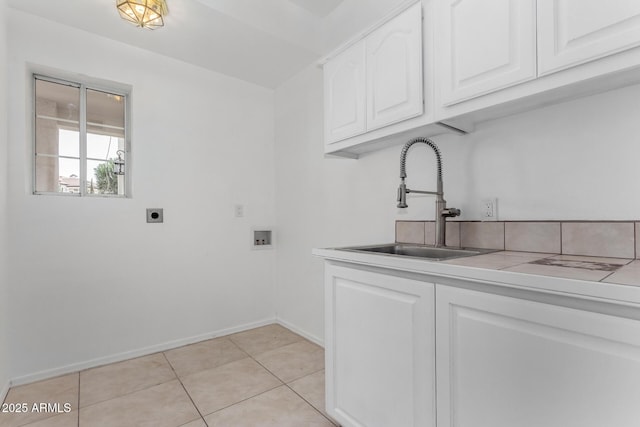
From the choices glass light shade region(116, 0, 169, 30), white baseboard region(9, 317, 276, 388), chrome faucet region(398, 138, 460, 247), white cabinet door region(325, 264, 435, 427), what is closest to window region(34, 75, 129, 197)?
glass light shade region(116, 0, 169, 30)

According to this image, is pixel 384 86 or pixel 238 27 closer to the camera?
pixel 384 86

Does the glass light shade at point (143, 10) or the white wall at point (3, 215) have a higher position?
the glass light shade at point (143, 10)

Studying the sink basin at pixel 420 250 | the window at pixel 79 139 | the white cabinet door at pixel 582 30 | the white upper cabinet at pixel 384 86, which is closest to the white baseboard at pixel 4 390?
the window at pixel 79 139

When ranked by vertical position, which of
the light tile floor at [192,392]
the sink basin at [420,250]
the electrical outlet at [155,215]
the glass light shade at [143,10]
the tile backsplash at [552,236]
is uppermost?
the glass light shade at [143,10]

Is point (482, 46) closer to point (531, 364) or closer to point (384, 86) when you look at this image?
point (384, 86)

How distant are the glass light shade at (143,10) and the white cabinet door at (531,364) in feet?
6.94

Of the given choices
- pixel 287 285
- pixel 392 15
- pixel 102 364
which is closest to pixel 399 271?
pixel 392 15

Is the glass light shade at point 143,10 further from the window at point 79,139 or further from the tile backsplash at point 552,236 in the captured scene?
the tile backsplash at point 552,236

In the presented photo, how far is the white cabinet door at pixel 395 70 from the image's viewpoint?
137 cm

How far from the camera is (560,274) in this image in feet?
2.45

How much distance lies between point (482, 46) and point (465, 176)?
0.59m

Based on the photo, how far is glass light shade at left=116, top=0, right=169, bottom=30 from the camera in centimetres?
171

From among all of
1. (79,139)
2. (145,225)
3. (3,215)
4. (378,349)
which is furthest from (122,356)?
(378,349)

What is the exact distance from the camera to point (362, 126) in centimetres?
165
